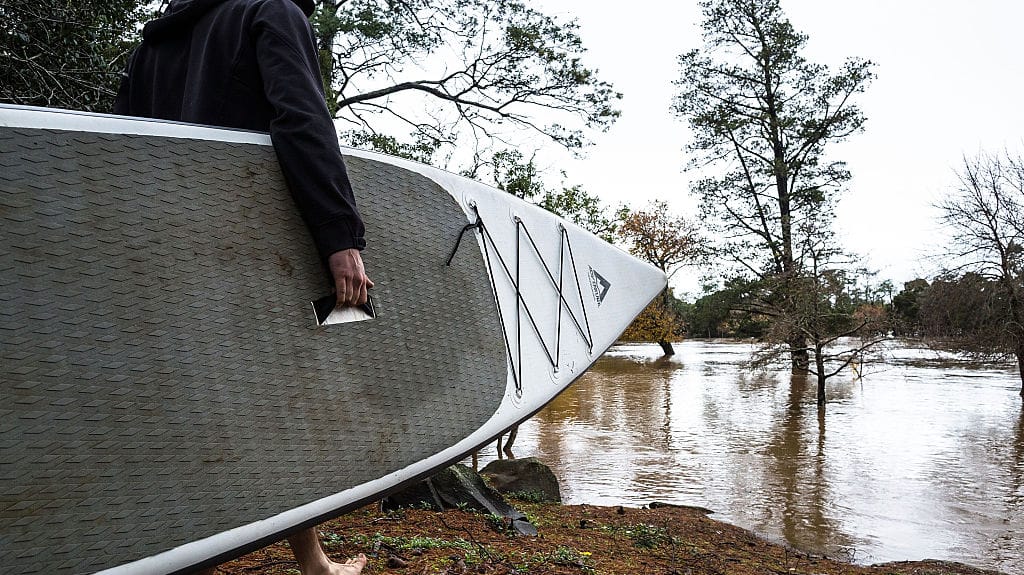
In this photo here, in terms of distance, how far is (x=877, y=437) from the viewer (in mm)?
9523

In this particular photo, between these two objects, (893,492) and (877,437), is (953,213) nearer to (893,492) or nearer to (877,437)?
(877,437)

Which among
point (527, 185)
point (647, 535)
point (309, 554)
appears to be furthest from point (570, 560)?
point (527, 185)

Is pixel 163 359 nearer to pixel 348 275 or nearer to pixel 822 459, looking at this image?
pixel 348 275

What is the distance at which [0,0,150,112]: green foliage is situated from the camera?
3244 millimetres

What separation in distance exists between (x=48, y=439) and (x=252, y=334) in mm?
368

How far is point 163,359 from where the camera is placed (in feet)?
3.76

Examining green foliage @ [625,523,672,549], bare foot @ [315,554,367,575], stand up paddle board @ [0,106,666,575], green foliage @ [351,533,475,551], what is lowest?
green foliage @ [625,523,672,549]

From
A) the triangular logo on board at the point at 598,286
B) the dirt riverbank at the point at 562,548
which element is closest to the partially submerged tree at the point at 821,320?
the dirt riverbank at the point at 562,548

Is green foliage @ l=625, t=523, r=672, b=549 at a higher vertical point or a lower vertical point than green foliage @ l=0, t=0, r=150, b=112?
lower

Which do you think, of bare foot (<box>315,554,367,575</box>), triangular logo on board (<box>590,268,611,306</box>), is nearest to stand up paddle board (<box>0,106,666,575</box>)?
bare foot (<box>315,554,367,575</box>)

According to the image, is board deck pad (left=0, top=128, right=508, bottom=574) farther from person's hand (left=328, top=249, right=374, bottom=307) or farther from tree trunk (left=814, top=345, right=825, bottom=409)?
tree trunk (left=814, top=345, right=825, bottom=409)

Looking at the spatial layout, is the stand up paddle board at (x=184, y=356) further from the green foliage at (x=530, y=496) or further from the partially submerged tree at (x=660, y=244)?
the partially submerged tree at (x=660, y=244)

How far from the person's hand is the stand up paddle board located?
82 mm

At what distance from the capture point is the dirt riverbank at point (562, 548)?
2.47m
